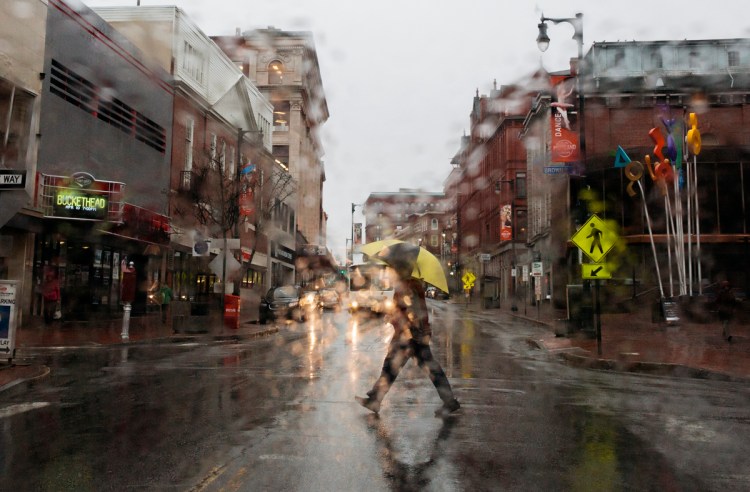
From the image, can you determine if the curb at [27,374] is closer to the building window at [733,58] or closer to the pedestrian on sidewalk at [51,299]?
the pedestrian on sidewalk at [51,299]

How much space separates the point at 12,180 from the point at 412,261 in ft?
23.7

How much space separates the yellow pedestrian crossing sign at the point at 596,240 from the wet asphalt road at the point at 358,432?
5374 mm

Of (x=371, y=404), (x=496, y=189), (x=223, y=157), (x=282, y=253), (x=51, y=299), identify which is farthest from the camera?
(x=496, y=189)

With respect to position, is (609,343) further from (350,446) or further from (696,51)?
(696,51)

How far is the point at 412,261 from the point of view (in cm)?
816

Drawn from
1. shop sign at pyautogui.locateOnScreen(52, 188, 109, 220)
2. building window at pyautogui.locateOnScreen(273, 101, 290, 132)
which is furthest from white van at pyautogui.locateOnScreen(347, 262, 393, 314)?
building window at pyautogui.locateOnScreen(273, 101, 290, 132)

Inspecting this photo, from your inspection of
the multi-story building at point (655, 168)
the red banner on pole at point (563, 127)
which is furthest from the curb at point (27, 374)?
the multi-story building at point (655, 168)

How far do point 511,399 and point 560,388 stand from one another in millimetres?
1544

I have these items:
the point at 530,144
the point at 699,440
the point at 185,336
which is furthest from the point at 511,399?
the point at 530,144

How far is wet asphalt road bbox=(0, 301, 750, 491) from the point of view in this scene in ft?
17.2

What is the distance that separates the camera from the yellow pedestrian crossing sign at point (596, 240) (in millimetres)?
16875

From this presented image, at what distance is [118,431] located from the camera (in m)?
6.82

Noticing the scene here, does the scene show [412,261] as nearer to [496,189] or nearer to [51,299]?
[51,299]

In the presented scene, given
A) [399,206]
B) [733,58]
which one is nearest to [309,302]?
[733,58]
